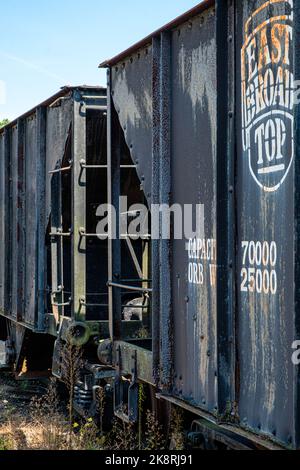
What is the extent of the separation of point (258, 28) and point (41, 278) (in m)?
6.38

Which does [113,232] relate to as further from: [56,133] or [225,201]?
[56,133]

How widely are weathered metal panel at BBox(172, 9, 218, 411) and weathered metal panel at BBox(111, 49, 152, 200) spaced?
1.76ft

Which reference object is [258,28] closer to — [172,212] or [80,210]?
[172,212]

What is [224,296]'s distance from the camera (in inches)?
197

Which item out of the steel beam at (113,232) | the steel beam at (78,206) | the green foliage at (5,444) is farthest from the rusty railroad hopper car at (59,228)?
the green foliage at (5,444)

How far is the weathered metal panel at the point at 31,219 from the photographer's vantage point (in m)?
10.5

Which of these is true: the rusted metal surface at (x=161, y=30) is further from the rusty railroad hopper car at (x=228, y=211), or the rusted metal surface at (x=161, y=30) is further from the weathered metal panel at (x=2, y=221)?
the weathered metal panel at (x=2, y=221)

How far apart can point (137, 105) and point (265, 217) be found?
8.62ft

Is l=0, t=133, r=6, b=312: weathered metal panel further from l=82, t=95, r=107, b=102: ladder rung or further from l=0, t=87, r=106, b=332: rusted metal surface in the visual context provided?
l=82, t=95, r=107, b=102: ladder rung

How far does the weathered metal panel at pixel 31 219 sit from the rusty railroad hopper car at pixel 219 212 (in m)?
2.84

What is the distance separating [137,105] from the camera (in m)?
6.85

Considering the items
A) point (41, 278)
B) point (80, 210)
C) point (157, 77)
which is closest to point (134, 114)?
point (157, 77)

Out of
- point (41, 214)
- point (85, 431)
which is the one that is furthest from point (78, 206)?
point (85, 431)

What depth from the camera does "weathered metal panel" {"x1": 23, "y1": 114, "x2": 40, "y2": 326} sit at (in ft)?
34.5
